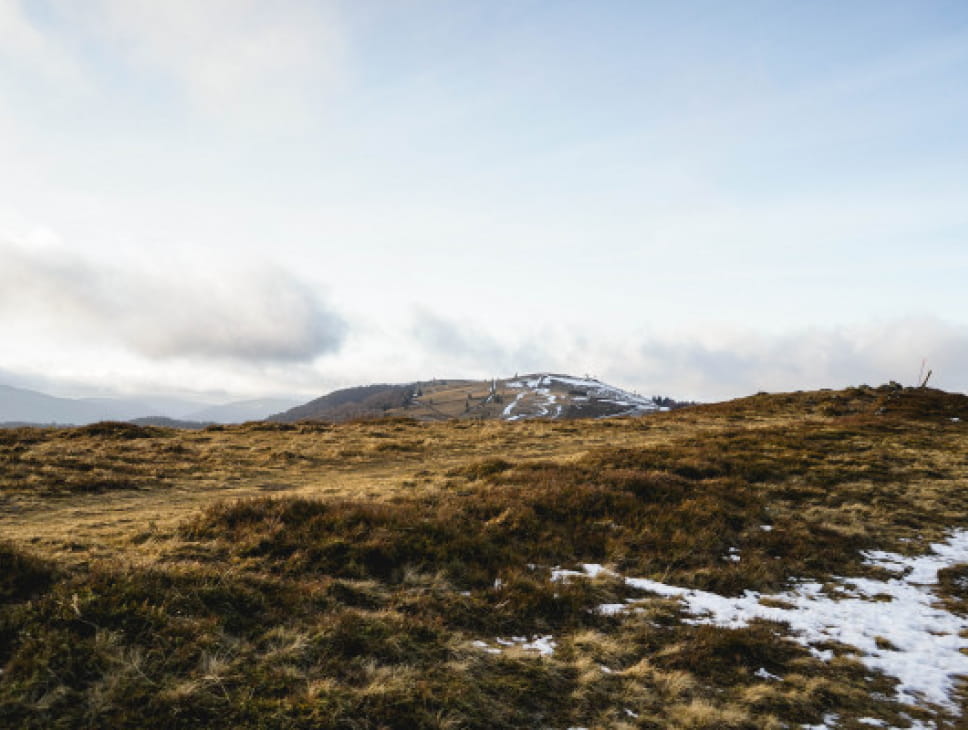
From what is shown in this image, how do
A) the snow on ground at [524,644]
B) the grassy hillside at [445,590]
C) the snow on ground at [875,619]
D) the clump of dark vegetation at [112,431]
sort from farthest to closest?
the clump of dark vegetation at [112,431], the snow on ground at [875,619], the snow on ground at [524,644], the grassy hillside at [445,590]

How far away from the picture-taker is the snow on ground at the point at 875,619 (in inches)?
305

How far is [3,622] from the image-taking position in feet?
17.2

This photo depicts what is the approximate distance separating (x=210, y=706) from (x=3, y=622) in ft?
8.38

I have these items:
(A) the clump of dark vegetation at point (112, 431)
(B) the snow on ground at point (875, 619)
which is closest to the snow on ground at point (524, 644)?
(B) the snow on ground at point (875, 619)

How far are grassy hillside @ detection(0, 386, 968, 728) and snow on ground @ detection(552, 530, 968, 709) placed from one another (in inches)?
7.8

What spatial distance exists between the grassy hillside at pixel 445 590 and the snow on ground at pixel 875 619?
0.65 feet

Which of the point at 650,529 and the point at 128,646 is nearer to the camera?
the point at 128,646

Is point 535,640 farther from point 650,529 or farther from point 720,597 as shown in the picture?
point 650,529

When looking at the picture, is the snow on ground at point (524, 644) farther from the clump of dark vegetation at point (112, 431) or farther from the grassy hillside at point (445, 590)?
the clump of dark vegetation at point (112, 431)

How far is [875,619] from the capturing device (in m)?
9.38

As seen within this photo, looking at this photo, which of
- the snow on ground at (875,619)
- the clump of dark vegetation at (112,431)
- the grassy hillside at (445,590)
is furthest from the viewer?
the clump of dark vegetation at (112,431)

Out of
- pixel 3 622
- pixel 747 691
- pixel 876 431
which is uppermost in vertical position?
pixel 876 431

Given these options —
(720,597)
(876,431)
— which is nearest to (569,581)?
(720,597)

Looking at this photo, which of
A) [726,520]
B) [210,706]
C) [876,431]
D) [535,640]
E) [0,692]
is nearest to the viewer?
[0,692]
